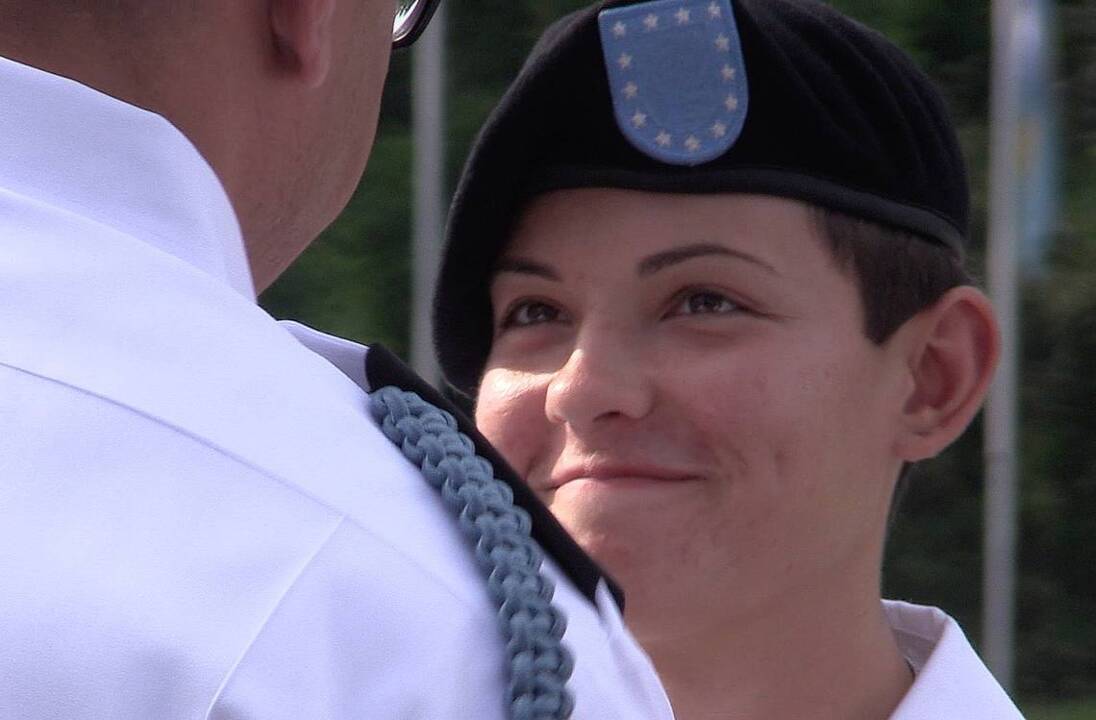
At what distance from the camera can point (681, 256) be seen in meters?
1.57

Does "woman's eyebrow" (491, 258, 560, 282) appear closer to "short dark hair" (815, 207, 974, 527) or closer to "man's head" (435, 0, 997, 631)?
"man's head" (435, 0, 997, 631)

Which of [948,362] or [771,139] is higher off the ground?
[771,139]

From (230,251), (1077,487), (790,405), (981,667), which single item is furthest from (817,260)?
(1077,487)

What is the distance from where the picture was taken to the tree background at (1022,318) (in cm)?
361

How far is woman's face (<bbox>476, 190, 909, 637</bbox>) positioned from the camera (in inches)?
61.0

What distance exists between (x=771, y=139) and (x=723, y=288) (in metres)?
0.14

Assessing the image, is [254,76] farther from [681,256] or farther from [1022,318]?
[1022,318]

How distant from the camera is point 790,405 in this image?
155 centimetres

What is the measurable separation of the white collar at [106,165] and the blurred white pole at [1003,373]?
291cm

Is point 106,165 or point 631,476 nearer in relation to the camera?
point 106,165

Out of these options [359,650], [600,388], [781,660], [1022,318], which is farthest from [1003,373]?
[359,650]

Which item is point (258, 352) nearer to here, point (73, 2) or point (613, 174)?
point (73, 2)

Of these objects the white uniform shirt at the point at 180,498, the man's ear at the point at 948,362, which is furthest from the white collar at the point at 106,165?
the man's ear at the point at 948,362

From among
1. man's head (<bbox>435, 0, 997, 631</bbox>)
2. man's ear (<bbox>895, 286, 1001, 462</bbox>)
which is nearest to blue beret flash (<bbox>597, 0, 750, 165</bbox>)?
man's head (<bbox>435, 0, 997, 631</bbox>)
